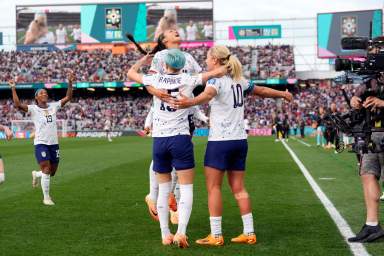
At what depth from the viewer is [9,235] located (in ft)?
25.1

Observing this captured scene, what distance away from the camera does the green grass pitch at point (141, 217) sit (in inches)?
266

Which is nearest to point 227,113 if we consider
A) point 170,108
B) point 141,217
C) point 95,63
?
point 170,108

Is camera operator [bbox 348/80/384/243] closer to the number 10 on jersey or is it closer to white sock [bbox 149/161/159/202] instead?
the number 10 on jersey

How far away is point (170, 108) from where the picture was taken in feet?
22.2

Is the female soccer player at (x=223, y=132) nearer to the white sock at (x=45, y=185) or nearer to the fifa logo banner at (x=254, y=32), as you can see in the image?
the white sock at (x=45, y=185)

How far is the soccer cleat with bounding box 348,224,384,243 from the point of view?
6.87 metres

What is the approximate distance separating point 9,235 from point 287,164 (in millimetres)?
12621

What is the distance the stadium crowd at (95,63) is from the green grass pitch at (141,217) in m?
48.0

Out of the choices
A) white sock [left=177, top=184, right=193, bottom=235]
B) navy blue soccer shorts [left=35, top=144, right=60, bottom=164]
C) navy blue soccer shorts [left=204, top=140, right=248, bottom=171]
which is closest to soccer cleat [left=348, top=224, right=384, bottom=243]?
navy blue soccer shorts [left=204, top=140, right=248, bottom=171]

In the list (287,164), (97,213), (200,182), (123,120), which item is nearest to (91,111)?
(123,120)

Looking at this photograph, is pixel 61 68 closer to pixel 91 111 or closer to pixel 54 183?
pixel 91 111

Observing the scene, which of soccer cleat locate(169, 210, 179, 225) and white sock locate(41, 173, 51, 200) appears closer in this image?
soccer cleat locate(169, 210, 179, 225)

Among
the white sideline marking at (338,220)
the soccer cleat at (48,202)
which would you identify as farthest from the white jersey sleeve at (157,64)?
the soccer cleat at (48,202)

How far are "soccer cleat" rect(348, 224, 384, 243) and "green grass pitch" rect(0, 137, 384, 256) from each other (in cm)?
13
